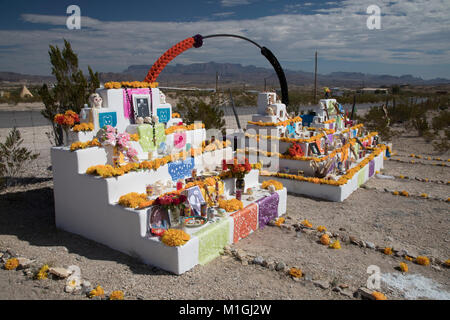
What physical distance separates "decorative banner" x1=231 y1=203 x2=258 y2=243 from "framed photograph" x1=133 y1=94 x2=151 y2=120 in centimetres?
379

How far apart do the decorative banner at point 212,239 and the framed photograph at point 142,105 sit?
3.85 metres

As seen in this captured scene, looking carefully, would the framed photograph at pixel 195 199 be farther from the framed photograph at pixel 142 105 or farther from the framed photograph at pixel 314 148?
the framed photograph at pixel 314 148

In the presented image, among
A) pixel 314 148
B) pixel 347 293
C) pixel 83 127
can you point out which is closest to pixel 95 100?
pixel 83 127

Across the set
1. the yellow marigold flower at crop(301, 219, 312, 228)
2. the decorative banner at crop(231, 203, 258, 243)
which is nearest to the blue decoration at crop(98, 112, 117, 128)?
the decorative banner at crop(231, 203, 258, 243)

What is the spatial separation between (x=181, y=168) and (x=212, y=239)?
257cm

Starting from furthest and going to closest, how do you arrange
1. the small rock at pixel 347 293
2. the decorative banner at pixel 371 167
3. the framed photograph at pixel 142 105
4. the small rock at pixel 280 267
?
Result: the decorative banner at pixel 371 167
the framed photograph at pixel 142 105
the small rock at pixel 280 267
the small rock at pixel 347 293

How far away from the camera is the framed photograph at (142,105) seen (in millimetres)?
9252

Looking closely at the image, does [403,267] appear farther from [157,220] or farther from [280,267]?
[157,220]

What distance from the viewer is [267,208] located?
29.1ft

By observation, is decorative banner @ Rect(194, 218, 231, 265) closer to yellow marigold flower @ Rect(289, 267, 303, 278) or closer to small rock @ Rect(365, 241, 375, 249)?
yellow marigold flower @ Rect(289, 267, 303, 278)

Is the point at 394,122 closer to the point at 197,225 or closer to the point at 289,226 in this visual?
the point at 289,226

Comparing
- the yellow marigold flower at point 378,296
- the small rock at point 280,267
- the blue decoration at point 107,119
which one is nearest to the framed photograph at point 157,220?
the small rock at point 280,267

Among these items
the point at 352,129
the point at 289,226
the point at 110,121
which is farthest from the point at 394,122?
the point at 110,121
